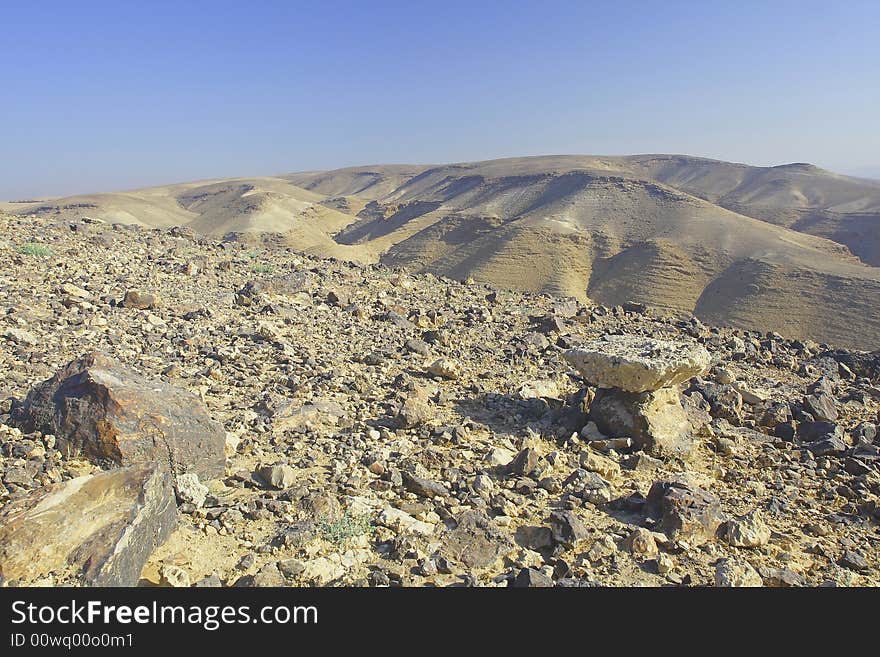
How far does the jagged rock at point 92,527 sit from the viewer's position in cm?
263

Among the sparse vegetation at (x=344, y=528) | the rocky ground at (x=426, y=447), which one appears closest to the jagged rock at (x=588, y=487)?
the rocky ground at (x=426, y=447)

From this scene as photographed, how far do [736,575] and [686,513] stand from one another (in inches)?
20.6

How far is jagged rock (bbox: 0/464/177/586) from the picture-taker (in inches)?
103

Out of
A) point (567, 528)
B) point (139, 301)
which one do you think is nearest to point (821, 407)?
point (567, 528)

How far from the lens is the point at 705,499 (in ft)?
12.9

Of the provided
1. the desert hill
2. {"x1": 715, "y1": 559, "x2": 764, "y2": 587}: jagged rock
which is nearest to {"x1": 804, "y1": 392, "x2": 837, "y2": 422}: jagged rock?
{"x1": 715, "y1": 559, "x2": 764, "y2": 587}: jagged rock

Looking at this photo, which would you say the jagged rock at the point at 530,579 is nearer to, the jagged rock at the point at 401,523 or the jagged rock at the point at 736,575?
the jagged rock at the point at 401,523

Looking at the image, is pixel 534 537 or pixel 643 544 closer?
pixel 643 544

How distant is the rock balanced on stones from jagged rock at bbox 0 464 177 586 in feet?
12.4

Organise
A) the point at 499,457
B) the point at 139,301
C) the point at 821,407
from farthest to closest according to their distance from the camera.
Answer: the point at 139,301, the point at 821,407, the point at 499,457

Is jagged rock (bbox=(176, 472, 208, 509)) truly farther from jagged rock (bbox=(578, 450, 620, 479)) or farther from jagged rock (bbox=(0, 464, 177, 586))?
jagged rock (bbox=(578, 450, 620, 479))

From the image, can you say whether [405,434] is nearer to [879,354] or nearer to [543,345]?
[543,345]

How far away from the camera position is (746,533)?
12.1 feet

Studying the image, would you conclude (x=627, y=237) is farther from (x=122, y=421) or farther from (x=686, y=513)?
(x=122, y=421)
